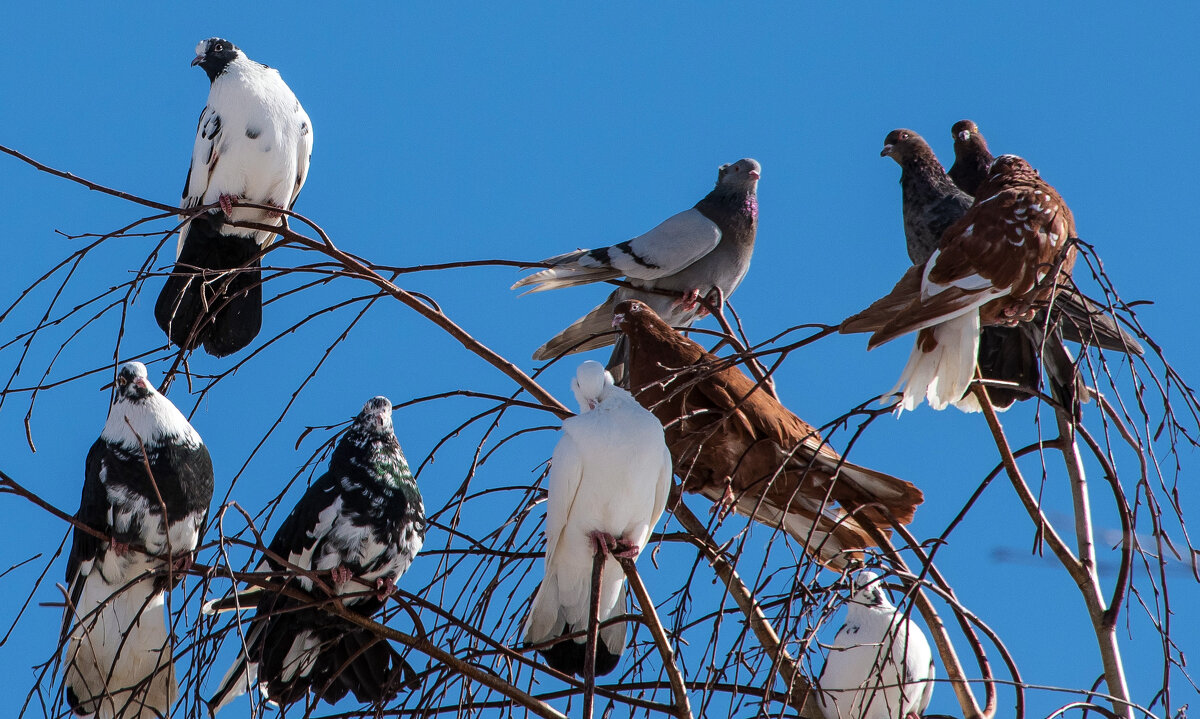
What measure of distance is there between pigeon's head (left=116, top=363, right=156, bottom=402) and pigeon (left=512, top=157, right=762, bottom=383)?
1.45 meters

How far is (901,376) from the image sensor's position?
2.99 meters

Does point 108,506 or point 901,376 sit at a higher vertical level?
point 108,506

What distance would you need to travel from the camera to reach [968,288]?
9.30 feet

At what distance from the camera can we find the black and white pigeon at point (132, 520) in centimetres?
330

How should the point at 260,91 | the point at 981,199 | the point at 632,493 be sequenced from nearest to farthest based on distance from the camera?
1. the point at 632,493
2. the point at 981,199
3. the point at 260,91

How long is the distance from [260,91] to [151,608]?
6.08 feet

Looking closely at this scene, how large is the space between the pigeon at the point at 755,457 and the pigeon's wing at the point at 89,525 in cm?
153

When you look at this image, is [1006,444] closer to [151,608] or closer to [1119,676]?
[1119,676]

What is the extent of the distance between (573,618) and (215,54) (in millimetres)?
2612

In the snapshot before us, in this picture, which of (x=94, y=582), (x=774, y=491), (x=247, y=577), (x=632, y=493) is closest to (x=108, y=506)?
(x=94, y=582)

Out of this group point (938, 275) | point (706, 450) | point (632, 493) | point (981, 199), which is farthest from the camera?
point (706, 450)

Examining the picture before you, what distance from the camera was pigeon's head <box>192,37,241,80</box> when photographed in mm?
4320

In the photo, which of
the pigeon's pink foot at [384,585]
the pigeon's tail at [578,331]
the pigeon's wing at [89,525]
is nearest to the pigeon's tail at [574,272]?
the pigeon's tail at [578,331]

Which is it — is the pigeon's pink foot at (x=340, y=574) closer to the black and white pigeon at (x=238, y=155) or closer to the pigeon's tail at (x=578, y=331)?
the black and white pigeon at (x=238, y=155)
